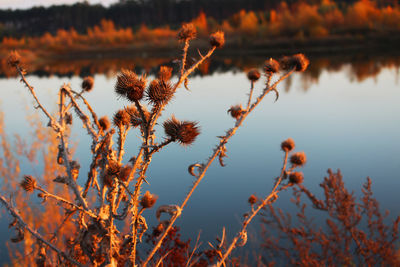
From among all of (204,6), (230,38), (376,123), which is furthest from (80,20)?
(376,123)

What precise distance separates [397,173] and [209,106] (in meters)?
9.13

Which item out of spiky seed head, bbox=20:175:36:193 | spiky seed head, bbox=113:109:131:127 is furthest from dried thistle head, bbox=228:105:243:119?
spiky seed head, bbox=20:175:36:193

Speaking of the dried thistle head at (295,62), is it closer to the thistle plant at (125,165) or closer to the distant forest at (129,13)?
the thistle plant at (125,165)

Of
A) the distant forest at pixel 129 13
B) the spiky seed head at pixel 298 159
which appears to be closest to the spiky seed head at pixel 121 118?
the spiky seed head at pixel 298 159

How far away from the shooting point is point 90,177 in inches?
61.5

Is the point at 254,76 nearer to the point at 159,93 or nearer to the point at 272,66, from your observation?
the point at 272,66

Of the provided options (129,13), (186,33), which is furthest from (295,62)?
(129,13)

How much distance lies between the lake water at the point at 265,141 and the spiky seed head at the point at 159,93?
0.96ft

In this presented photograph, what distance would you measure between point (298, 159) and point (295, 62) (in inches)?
22.9

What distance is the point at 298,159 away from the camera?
6.94ft

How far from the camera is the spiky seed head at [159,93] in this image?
1.29 m

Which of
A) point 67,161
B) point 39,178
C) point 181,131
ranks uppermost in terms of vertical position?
point 181,131

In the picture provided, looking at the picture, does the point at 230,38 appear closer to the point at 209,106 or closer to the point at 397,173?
the point at 209,106

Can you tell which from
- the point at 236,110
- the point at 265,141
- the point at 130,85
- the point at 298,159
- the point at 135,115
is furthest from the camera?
the point at 265,141
